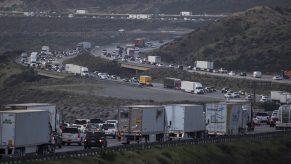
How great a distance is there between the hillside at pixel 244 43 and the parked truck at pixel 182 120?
9359 centimetres

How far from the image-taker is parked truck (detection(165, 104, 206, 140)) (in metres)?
62.3

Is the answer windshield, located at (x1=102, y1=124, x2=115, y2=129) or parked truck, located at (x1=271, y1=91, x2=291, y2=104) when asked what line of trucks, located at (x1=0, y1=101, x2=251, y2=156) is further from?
parked truck, located at (x1=271, y1=91, x2=291, y2=104)

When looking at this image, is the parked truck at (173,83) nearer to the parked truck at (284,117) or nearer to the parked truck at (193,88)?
the parked truck at (193,88)

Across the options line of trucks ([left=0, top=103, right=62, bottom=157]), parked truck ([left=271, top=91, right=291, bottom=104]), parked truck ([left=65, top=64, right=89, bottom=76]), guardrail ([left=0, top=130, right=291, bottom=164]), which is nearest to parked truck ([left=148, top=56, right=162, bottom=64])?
parked truck ([left=65, top=64, right=89, bottom=76])

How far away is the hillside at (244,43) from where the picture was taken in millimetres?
160250

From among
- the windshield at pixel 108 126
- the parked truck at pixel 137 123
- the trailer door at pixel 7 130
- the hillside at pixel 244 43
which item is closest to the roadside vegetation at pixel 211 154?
the trailer door at pixel 7 130

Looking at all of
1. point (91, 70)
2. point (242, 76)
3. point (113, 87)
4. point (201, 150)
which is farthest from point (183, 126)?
point (91, 70)

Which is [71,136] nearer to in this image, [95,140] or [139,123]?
[95,140]

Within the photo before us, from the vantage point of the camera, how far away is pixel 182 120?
62062 millimetres

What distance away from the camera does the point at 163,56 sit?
185 metres

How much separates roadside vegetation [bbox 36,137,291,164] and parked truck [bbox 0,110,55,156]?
210cm

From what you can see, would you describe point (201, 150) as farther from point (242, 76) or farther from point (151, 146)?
point (242, 76)

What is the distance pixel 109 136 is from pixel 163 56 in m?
118

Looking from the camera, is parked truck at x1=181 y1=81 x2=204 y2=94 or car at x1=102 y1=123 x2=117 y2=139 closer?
car at x1=102 y1=123 x2=117 y2=139
